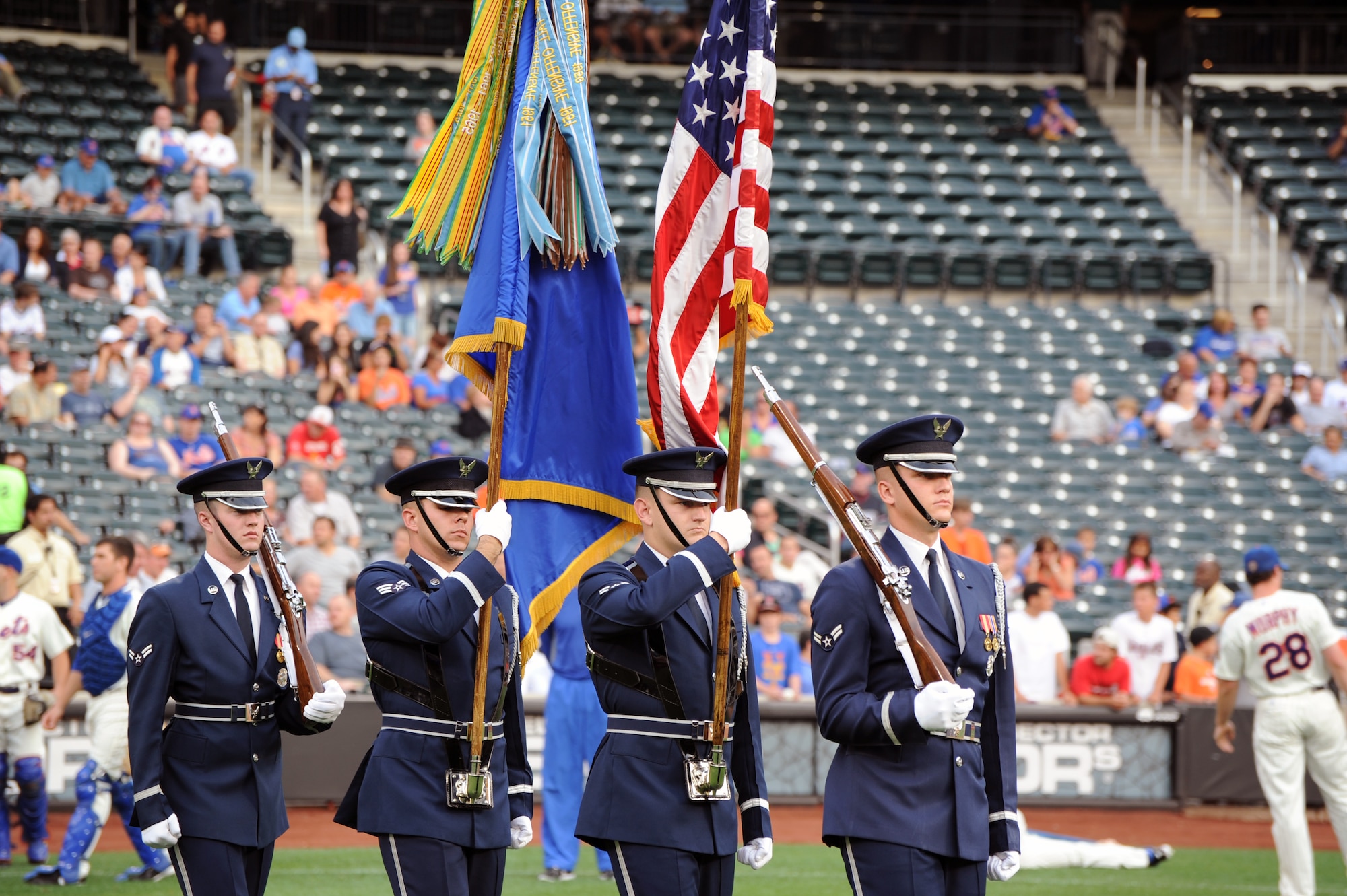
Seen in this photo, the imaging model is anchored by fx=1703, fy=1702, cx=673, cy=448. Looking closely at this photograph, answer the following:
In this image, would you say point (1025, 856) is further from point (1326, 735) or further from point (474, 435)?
point (474, 435)

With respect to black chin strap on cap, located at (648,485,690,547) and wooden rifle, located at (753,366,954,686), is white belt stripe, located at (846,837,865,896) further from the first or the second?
black chin strap on cap, located at (648,485,690,547)

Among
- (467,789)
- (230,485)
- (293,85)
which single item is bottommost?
(467,789)

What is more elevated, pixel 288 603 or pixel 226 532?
pixel 226 532

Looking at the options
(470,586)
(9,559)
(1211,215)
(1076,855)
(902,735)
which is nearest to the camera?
(902,735)

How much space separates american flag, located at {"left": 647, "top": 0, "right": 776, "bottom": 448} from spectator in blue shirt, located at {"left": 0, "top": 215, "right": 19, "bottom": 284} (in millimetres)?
10597

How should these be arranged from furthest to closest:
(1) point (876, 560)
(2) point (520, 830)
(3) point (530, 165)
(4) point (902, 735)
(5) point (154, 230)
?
(5) point (154, 230), (3) point (530, 165), (2) point (520, 830), (1) point (876, 560), (4) point (902, 735)

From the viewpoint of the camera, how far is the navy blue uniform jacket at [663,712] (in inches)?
194

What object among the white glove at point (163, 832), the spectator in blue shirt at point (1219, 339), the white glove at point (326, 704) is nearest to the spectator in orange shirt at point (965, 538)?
the spectator in blue shirt at point (1219, 339)

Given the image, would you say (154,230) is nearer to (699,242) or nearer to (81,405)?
(81,405)

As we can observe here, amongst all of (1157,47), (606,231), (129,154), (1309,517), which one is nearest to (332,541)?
(606,231)

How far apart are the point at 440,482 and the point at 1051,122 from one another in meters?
19.7

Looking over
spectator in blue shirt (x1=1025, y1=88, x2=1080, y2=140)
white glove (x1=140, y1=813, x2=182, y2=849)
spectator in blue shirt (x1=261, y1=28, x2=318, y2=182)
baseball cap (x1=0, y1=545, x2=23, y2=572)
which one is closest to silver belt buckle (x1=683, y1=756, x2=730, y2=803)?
white glove (x1=140, y1=813, x2=182, y2=849)

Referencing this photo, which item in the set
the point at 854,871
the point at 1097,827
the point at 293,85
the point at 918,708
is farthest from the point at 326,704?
the point at 293,85

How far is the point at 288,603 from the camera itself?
5.46 metres
